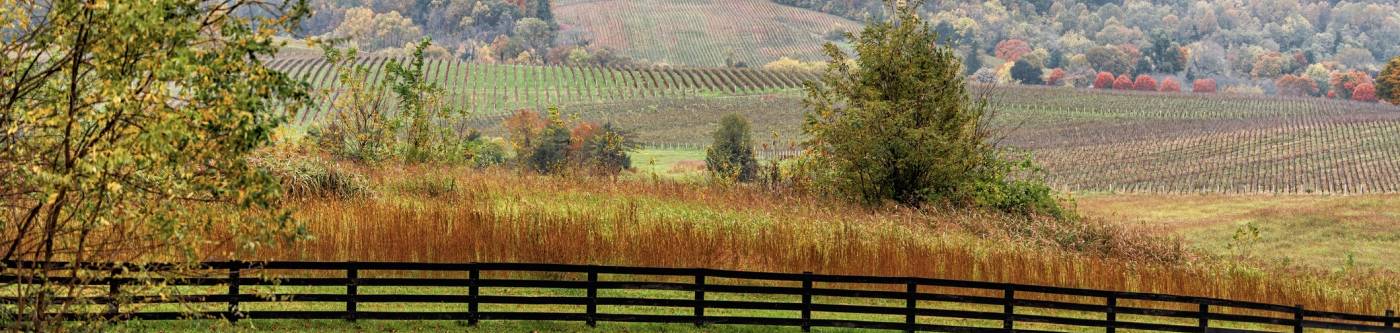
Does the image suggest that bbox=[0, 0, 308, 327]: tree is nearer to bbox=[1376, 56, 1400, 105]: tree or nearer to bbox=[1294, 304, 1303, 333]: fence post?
bbox=[1294, 304, 1303, 333]: fence post

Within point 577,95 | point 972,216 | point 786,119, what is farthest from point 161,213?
point 577,95

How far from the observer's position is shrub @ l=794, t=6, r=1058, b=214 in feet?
105

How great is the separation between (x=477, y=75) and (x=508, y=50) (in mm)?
42653

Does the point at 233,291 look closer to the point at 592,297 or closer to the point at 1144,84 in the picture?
the point at 592,297

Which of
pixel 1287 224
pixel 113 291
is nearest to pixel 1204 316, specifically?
pixel 113 291

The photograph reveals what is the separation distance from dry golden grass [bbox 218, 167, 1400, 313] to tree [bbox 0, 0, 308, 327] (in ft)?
31.1

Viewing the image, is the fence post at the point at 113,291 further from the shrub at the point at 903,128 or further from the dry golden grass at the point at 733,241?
the shrub at the point at 903,128

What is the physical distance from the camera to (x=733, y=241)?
24.6 metres

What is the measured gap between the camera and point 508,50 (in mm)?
196500

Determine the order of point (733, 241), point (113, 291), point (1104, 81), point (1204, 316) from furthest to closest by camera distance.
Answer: point (1104, 81)
point (733, 241)
point (1204, 316)
point (113, 291)

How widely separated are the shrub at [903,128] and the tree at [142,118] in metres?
20.7

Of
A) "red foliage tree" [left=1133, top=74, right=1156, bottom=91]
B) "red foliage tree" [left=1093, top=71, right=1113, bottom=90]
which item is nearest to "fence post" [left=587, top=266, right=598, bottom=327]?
"red foliage tree" [left=1093, top=71, right=1113, bottom=90]

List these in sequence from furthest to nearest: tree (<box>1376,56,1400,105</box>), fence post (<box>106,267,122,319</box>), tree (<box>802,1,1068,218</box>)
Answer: tree (<box>1376,56,1400,105</box>) → tree (<box>802,1,1068,218</box>) → fence post (<box>106,267,122,319</box>)

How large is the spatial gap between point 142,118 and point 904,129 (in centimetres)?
2158
